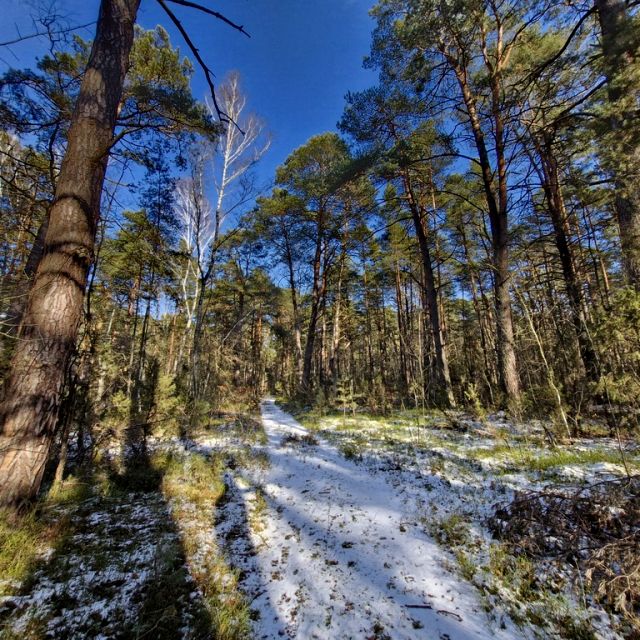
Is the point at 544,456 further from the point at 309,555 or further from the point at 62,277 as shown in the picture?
the point at 62,277

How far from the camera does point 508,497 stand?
3.59 metres

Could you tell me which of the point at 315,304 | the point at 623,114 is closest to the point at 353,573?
the point at 623,114

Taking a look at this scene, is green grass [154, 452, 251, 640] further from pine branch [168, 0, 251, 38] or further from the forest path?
pine branch [168, 0, 251, 38]

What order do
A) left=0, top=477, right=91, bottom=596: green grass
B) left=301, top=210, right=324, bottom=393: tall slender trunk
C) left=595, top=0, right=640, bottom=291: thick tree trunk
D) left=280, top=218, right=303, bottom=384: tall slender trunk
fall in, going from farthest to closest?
left=280, top=218, right=303, bottom=384: tall slender trunk < left=301, top=210, right=324, bottom=393: tall slender trunk < left=595, top=0, right=640, bottom=291: thick tree trunk < left=0, top=477, right=91, bottom=596: green grass

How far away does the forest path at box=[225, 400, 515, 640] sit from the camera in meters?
2.09

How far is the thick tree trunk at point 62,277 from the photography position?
9.00 ft

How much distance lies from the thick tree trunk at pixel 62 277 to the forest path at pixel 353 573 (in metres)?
2.26

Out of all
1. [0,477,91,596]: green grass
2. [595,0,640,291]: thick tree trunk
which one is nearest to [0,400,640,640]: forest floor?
[0,477,91,596]: green grass

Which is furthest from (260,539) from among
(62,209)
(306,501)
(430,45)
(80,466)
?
(430,45)

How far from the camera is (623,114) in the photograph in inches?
190

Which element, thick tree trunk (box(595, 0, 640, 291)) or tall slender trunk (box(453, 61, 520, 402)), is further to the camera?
tall slender trunk (box(453, 61, 520, 402))

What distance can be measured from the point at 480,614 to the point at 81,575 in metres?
3.11

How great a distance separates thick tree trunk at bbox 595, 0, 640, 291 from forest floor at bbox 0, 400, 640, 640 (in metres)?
3.28

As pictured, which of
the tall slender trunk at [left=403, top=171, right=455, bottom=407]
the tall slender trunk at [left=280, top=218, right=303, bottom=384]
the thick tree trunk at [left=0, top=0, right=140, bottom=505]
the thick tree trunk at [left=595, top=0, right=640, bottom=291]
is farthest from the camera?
the tall slender trunk at [left=280, top=218, right=303, bottom=384]
